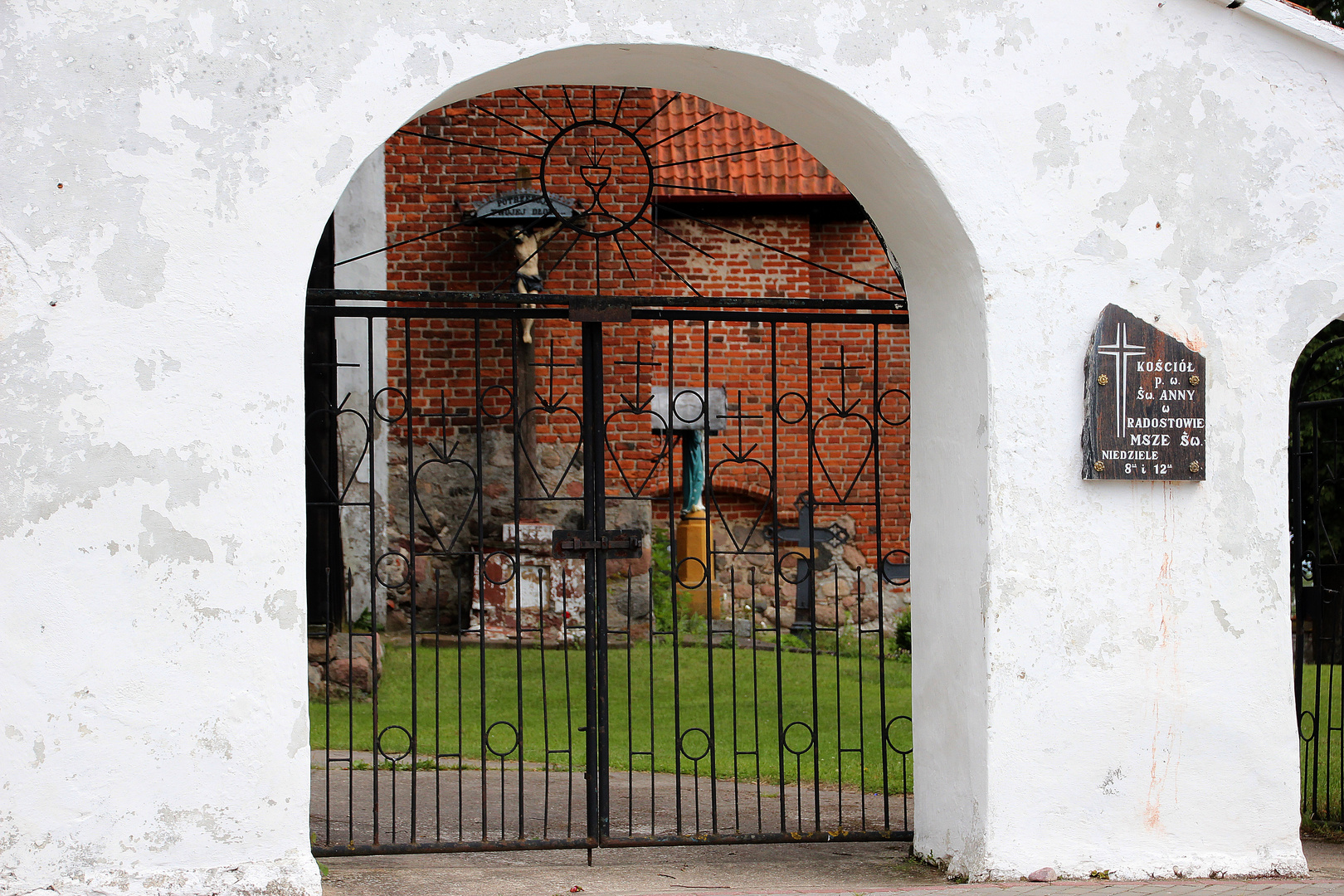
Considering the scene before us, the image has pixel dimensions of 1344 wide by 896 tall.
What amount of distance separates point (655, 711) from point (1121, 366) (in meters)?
5.08

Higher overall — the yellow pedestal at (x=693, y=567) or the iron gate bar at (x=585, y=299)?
the iron gate bar at (x=585, y=299)

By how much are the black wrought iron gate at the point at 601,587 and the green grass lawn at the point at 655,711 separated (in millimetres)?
36

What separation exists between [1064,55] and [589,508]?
2420 millimetres

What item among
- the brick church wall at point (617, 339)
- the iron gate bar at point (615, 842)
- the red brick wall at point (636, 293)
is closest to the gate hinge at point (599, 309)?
the iron gate bar at point (615, 842)

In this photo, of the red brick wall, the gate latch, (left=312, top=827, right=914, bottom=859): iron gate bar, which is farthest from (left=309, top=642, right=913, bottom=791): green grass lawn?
the red brick wall

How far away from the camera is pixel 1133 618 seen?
4188 millimetres

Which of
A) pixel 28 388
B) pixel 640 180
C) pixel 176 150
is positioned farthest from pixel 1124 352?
pixel 640 180

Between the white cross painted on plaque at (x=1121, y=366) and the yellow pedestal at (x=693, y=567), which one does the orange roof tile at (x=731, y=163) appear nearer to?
the yellow pedestal at (x=693, y=567)

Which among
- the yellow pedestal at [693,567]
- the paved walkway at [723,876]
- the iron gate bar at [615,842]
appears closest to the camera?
the paved walkway at [723,876]

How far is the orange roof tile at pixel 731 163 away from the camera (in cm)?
1240

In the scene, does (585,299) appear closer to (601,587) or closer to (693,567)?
(601,587)

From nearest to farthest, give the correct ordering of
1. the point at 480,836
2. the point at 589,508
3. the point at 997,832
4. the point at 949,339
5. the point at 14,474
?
1. the point at 14,474
2. the point at 997,832
3. the point at 949,339
4. the point at 589,508
5. the point at 480,836

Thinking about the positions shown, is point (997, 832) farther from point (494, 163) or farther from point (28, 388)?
point (494, 163)

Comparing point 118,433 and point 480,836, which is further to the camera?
point 480,836
